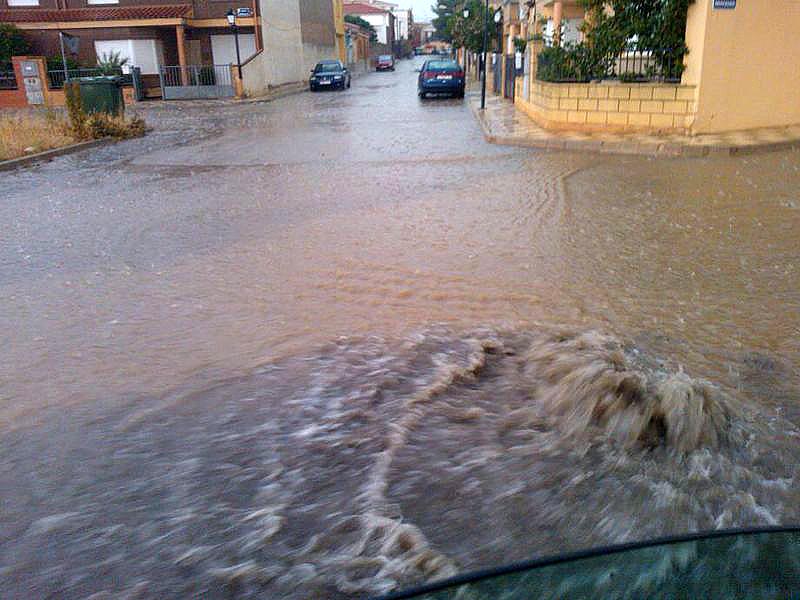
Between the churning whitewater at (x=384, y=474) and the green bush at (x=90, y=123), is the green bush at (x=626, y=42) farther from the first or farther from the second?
the churning whitewater at (x=384, y=474)

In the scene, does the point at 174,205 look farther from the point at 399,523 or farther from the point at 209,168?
the point at 399,523

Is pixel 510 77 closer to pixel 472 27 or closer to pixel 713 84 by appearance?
pixel 713 84

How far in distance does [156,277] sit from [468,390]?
332 cm

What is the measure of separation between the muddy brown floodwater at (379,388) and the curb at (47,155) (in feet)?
17.3

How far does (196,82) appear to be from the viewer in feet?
106

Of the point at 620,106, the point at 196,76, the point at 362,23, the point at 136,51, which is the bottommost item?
the point at 620,106

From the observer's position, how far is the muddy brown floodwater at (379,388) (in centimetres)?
288

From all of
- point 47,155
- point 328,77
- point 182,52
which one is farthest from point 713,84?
point 328,77

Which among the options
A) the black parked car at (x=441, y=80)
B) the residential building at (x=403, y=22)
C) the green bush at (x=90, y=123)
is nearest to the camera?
the green bush at (x=90, y=123)

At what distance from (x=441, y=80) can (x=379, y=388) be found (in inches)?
1052

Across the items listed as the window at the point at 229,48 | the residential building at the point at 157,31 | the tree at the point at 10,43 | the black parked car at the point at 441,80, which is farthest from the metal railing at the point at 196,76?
the black parked car at the point at 441,80

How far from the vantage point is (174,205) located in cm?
925

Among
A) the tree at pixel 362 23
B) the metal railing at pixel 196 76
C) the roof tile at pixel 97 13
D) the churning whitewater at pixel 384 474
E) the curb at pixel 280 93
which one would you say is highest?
the tree at pixel 362 23

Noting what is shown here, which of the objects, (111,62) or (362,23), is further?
(362,23)
